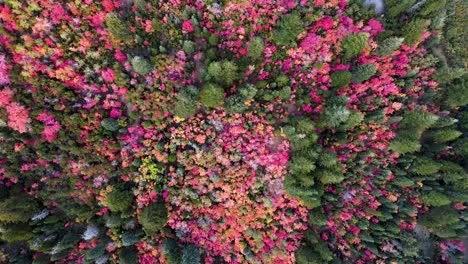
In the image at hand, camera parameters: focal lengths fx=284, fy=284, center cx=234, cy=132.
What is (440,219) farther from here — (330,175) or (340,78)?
(340,78)

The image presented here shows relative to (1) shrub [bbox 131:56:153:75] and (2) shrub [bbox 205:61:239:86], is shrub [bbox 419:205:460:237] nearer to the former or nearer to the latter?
(2) shrub [bbox 205:61:239:86]

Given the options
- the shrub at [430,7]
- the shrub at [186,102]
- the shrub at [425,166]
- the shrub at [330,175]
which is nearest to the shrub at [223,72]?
the shrub at [186,102]

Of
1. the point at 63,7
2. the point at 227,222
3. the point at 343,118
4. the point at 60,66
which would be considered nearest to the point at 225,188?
the point at 227,222

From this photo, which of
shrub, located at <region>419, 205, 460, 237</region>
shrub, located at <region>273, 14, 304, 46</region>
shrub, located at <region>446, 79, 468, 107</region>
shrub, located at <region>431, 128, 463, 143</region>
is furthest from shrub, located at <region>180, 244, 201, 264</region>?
shrub, located at <region>446, 79, 468, 107</region>

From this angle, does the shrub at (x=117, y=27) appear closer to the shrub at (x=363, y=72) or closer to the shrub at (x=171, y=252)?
the shrub at (x=171, y=252)

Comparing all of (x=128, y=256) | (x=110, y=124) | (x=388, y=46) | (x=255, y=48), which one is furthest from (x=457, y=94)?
(x=128, y=256)
